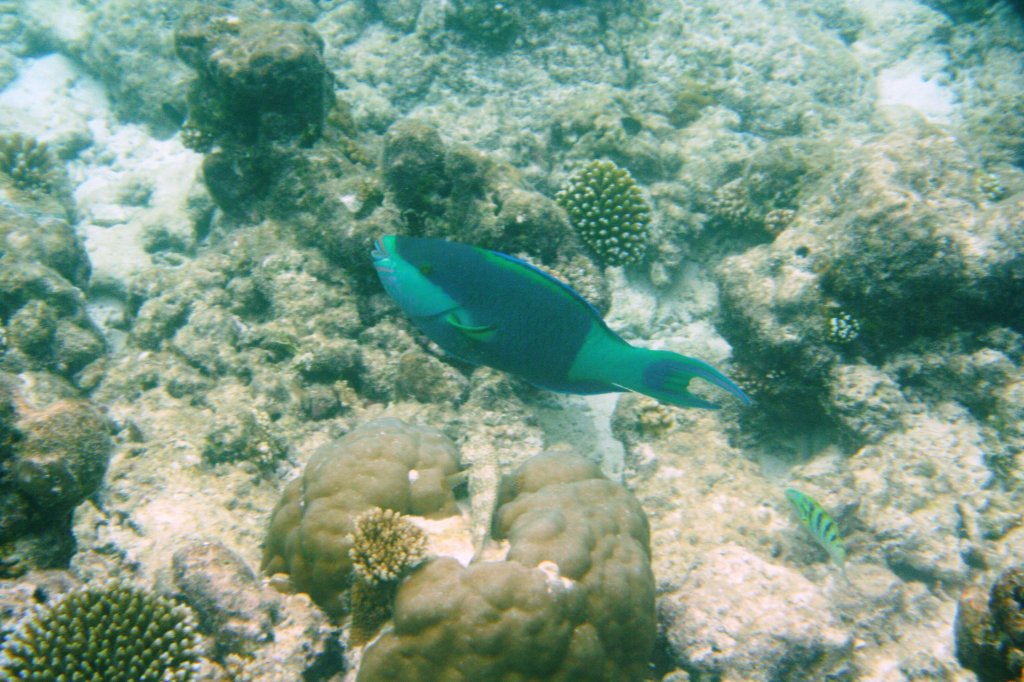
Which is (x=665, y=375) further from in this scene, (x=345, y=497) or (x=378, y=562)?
(x=345, y=497)

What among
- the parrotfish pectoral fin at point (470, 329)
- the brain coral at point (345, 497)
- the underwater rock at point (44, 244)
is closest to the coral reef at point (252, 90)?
the underwater rock at point (44, 244)

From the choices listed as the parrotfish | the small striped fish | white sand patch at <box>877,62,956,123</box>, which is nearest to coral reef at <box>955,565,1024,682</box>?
the small striped fish

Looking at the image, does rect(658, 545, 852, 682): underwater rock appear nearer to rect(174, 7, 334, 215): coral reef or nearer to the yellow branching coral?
the yellow branching coral

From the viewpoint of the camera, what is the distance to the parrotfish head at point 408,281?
2.26 meters

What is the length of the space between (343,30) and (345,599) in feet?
32.0

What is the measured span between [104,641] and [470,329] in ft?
9.46

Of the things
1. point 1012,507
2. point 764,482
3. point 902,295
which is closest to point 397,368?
point 764,482

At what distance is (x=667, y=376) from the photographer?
7.06 ft

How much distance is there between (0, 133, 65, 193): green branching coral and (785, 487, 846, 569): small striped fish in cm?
1196

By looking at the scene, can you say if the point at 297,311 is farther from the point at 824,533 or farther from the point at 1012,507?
the point at 1012,507

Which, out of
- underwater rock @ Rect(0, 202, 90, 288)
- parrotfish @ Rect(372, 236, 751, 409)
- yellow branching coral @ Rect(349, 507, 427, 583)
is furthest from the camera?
underwater rock @ Rect(0, 202, 90, 288)

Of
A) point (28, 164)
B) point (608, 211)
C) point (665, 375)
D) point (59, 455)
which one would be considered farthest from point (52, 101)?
point (665, 375)

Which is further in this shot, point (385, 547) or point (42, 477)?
point (42, 477)

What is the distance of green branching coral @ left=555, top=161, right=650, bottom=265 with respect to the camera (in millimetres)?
5953
